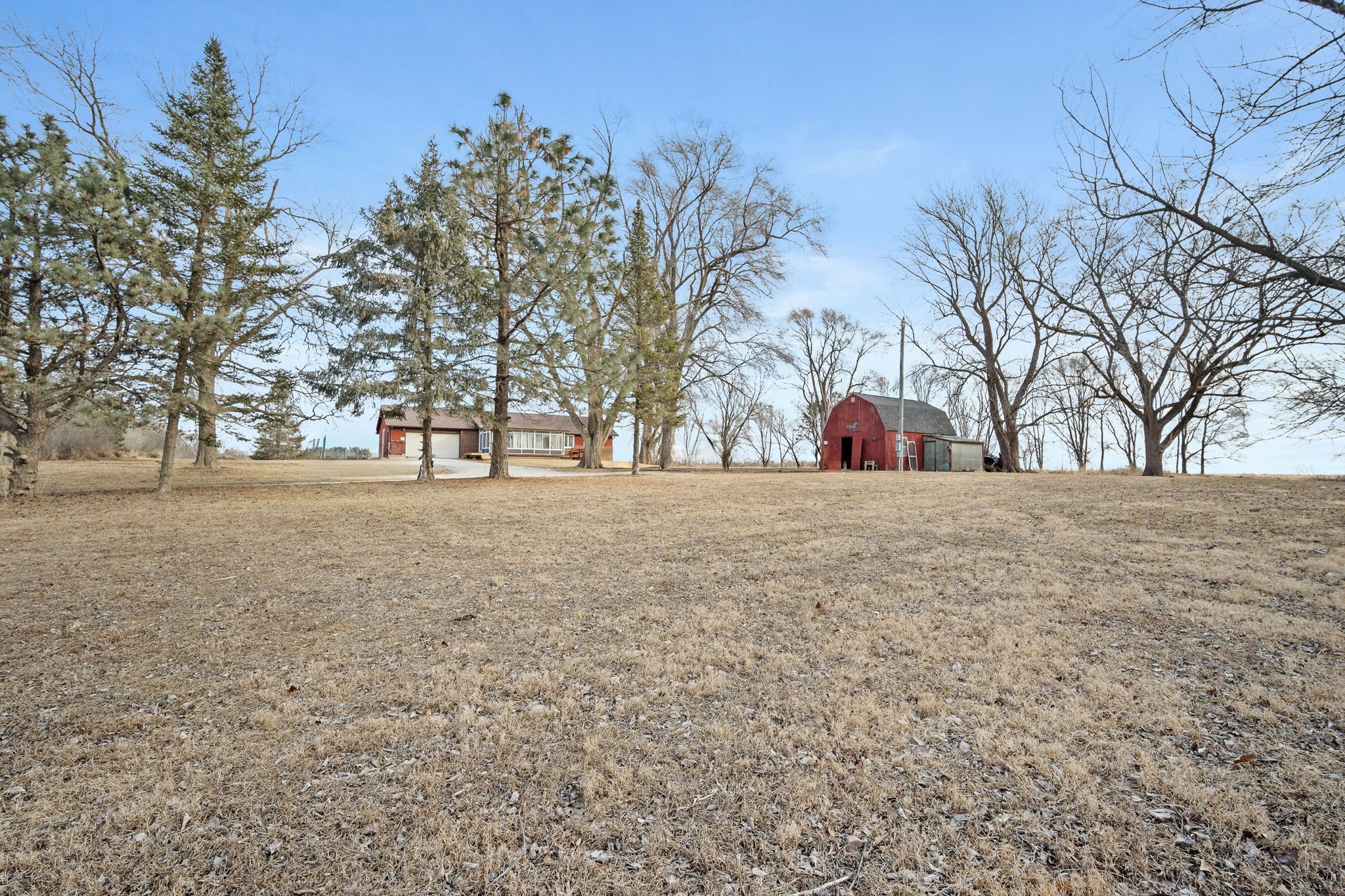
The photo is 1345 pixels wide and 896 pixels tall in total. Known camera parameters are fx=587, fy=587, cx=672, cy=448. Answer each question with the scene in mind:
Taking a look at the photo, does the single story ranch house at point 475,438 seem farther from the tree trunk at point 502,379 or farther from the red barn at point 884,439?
the tree trunk at point 502,379

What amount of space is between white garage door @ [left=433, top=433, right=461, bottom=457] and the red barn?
92.3 feet

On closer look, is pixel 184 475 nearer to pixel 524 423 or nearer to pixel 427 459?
pixel 427 459

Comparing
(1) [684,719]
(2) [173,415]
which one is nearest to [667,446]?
(2) [173,415]

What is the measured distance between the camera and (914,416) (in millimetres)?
29859

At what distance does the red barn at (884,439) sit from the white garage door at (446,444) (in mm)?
28122

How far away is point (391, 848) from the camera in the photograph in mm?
2461

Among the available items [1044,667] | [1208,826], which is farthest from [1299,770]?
[1044,667]

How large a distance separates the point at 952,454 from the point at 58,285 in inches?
1207

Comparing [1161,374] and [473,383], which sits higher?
[1161,374]

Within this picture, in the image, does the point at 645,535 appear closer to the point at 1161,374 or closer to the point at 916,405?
the point at 1161,374

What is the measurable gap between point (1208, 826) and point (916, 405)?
30.6 m

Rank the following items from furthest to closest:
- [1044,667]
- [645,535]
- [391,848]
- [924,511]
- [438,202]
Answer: [438,202], [924,511], [645,535], [1044,667], [391,848]

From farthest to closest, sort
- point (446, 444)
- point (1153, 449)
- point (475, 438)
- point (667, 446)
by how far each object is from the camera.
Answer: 1. point (475, 438)
2. point (446, 444)
3. point (667, 446)
4. point (1153, 449)

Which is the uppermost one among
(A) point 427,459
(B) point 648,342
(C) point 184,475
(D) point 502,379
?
(B) point 648,342
